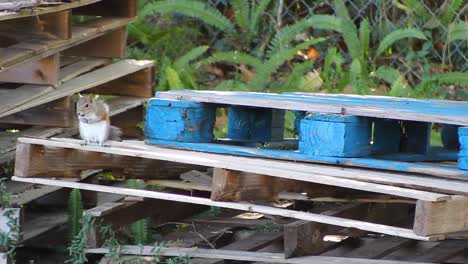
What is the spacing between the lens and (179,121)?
5.99 m

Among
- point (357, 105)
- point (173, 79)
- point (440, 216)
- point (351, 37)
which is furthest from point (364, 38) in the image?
point (440, 216)

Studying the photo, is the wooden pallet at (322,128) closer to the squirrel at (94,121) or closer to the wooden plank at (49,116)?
the squirrel at (94,121)

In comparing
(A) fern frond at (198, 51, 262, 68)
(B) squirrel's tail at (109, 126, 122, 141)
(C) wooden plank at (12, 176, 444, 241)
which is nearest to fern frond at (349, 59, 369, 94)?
(A) fern frond at (198, 51, 262, 68)

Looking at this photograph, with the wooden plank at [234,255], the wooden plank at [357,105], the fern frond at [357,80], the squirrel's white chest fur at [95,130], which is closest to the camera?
the wooden plank at [357,105]

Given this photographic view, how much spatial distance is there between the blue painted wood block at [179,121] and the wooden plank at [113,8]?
1.55 metres

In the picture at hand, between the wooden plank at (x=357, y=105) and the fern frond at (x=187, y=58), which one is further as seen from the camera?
the fern frond at (x=187, y=58)

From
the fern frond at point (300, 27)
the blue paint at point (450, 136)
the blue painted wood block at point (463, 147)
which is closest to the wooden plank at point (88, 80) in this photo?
the blue paint at point (450, 136)

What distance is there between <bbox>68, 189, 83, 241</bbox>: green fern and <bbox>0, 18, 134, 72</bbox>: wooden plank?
2.94 ft

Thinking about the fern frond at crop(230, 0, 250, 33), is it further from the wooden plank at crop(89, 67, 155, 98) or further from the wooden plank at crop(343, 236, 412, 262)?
the wooden plank at crop(343, 236, 412, 262)

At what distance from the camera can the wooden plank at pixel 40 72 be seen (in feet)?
22.0

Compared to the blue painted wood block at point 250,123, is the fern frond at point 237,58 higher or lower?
higher

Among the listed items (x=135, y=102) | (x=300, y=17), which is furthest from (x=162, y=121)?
(x=300, y=17)

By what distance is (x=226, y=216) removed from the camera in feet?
23.3

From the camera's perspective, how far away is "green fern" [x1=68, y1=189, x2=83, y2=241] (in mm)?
6836
